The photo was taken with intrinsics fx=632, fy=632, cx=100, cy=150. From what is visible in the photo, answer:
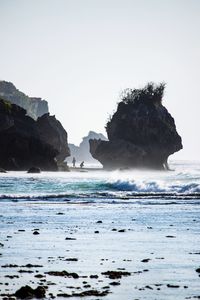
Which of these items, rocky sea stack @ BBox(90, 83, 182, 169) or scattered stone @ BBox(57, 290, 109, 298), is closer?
scattered stone @ BBox(57, 290, 109, 298)

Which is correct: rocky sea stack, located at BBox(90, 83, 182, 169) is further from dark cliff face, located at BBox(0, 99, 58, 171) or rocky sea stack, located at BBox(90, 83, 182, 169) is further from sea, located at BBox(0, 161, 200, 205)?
sea, located at BBox(0, 161, 200, 205)

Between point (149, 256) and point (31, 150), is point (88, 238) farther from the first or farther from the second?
point (31, 150)

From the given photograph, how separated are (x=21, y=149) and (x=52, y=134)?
24349mm

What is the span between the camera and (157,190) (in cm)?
7050

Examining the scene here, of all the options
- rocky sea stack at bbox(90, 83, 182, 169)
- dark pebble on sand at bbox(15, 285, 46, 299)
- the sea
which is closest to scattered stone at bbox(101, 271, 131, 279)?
dark pebble on sand at bbox(15, 285, 46, 299)

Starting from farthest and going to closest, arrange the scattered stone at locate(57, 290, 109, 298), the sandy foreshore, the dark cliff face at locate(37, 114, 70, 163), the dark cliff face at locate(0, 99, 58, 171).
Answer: the dark cliff face at locate(37, 114, 70, 163)
the dark cliff face at locate(0, 99, 58, 171)
the sandy foreshore
the scattered stone at locate(57, 290, 109, 298)

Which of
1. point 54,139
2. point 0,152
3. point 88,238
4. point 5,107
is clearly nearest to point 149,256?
point 88,238

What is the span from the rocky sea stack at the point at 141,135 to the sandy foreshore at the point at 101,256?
121112mm

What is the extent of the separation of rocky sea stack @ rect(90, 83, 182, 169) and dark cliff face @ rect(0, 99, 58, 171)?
98.7ft

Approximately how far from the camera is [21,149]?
12544 cm

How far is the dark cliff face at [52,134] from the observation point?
14850 centimetres

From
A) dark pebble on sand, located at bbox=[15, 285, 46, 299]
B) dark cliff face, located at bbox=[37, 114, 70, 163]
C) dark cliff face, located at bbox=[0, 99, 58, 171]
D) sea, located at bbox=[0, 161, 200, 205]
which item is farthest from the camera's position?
dark cliff face, located at bbox=[37, 114, 70, 163]

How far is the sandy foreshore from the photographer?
15375 mm

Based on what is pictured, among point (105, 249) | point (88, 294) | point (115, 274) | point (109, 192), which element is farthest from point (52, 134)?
point (88, 294)
